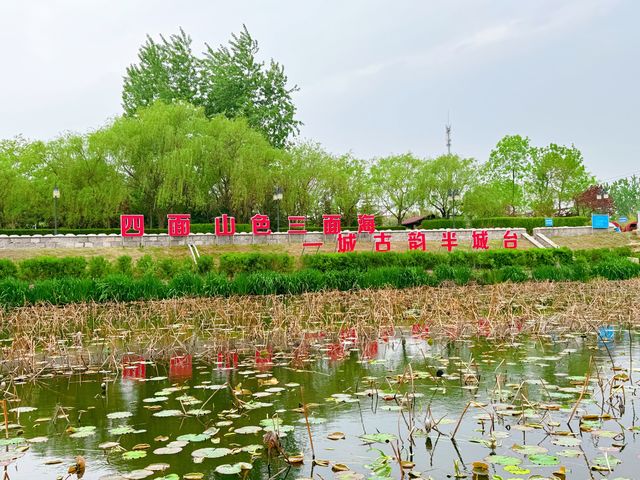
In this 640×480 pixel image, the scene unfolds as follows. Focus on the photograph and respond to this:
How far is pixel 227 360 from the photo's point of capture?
639cm

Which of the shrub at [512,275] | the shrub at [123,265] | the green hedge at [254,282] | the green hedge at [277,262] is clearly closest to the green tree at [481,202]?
the green hedge at [277,262]

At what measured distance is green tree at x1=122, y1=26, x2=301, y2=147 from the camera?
127 feet

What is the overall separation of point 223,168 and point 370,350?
23520 millimetres

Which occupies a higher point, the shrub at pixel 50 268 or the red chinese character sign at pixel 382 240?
the red chinese character sign at pixel 382 240

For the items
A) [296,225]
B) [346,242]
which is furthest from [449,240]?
[296,225]

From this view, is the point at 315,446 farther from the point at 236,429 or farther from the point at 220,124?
the point at 220,124

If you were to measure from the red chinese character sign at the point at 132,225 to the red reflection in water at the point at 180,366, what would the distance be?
1582 cm

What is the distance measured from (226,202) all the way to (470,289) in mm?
19600

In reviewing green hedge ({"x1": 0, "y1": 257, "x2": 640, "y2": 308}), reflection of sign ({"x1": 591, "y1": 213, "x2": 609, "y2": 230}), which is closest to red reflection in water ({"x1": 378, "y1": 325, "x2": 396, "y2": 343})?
green hedge ({"x1": 0, "y1": 257, "x2": 640, "y2": 308})

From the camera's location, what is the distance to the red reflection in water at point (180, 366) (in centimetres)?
582

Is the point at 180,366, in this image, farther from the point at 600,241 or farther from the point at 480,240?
the point at 600,241

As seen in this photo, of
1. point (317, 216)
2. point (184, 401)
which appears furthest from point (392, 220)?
point (184, 401)

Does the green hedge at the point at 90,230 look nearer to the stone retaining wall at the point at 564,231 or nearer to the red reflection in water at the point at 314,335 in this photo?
the stone retaining wall at the point at 564,231

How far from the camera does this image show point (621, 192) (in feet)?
193
